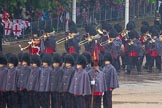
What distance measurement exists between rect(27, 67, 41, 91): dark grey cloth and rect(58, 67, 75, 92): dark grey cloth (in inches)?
26.6

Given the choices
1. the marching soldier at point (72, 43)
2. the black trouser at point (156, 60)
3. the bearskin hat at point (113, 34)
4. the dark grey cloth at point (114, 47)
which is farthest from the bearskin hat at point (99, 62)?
the black trouser at point (156, 60)

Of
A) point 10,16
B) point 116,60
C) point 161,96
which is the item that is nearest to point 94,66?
point 161,96

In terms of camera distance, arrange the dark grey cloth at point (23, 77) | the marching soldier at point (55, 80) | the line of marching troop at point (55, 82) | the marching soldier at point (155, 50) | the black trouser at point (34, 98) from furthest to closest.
Answer: the marching soldier at point (155, 50) < the black trouser at point (34, 98) < the dark grey cloth at point (23, 77) < the marching soldier at point (55, 80) < the line of marching troop at point (55, 82)

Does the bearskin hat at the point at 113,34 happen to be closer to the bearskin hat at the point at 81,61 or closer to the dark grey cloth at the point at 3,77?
the bearskin hat at the point at 81,61

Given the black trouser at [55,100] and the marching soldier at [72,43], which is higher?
the marching soldier at [72,43]

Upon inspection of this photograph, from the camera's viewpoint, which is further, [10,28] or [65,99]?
[10,28]

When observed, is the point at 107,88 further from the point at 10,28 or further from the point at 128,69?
the point at 10,28

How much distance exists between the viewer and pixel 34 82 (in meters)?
19.2

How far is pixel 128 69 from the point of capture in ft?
90.6

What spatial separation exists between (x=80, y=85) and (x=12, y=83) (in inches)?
75.9

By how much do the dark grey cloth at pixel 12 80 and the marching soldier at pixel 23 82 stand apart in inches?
4.5

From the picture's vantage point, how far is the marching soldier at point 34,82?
63.1 ft

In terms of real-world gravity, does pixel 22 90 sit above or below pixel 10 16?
below

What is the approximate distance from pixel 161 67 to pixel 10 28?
7.33 meters
